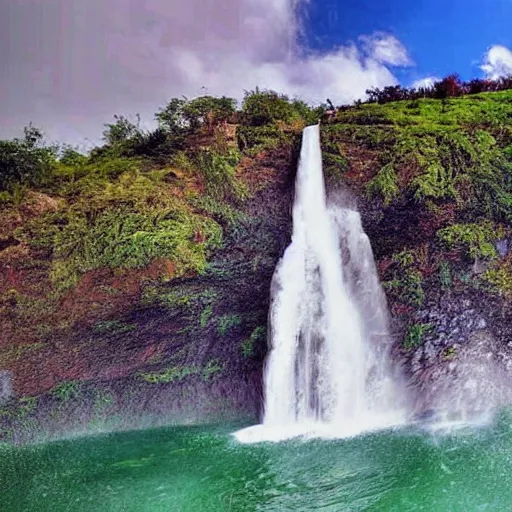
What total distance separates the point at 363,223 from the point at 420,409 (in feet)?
8.20

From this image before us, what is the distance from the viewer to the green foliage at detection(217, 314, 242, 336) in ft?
23.4

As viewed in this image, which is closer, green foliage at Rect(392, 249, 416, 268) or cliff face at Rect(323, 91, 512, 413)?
cliff face at Rect(323, 91, 512, 413)

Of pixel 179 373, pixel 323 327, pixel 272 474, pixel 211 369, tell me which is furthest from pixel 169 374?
pixel 272 474

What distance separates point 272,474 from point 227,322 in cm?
Answer: 249

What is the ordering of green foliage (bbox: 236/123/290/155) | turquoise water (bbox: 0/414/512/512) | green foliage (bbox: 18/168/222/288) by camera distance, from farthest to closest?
green foliage (bbox: 236/123/290/155) → green foliage (bbox: 18/168/222/288) → turquoise water (bbox: 0/414/512/512)

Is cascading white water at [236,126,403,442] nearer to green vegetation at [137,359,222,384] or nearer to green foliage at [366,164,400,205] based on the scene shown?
green foliage at [366,164,400,205]

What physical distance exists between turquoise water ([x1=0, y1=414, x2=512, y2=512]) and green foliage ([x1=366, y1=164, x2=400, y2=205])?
117 inches

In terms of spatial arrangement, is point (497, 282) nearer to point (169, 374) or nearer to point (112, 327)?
point (169, 374)

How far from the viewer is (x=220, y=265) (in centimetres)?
684

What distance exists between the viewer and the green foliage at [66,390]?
670 centimetres

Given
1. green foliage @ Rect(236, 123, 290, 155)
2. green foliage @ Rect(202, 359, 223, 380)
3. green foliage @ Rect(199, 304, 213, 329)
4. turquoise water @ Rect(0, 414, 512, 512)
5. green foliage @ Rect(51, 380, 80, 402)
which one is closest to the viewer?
turquoise water @ Rect(0, 414, 512, 512)

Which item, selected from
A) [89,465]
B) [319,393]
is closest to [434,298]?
[319,393]

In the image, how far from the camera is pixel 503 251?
279 inches

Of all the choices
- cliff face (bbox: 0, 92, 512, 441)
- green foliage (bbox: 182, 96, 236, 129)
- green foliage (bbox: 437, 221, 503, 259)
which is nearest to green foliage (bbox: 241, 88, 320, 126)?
cliff face (bbox: 0, 92, 512, 441)
